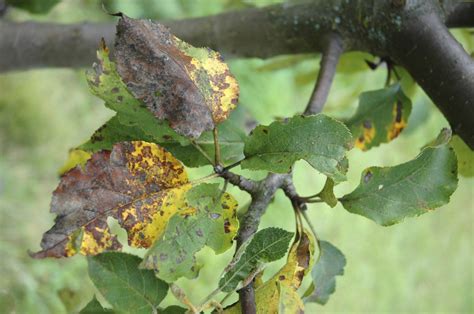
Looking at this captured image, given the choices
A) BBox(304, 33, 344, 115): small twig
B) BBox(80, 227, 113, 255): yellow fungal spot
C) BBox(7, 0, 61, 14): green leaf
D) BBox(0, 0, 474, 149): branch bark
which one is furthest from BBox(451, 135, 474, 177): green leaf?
BBox(7, 0, 61, 14): green leaf

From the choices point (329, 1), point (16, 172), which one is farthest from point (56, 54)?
point (16, 172)

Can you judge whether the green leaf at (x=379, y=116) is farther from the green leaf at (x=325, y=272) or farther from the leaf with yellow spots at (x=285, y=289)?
the leaf with yellow spots at (x=285, y=289)

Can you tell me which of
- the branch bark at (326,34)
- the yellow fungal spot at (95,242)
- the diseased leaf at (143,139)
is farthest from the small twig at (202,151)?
the branch bark at (326,34)

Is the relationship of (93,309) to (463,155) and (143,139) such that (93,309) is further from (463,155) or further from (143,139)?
(463,155)

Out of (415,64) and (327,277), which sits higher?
(415,64)

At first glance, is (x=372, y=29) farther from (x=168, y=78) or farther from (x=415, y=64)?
(x=168, y=78)

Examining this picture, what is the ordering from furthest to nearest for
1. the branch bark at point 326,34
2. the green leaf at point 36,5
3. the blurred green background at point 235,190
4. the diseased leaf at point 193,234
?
the blurred green background at point 235,190
the green leaf at point 36,5
the branch bark at point 326,34
the diseased leaf at point 193,234
